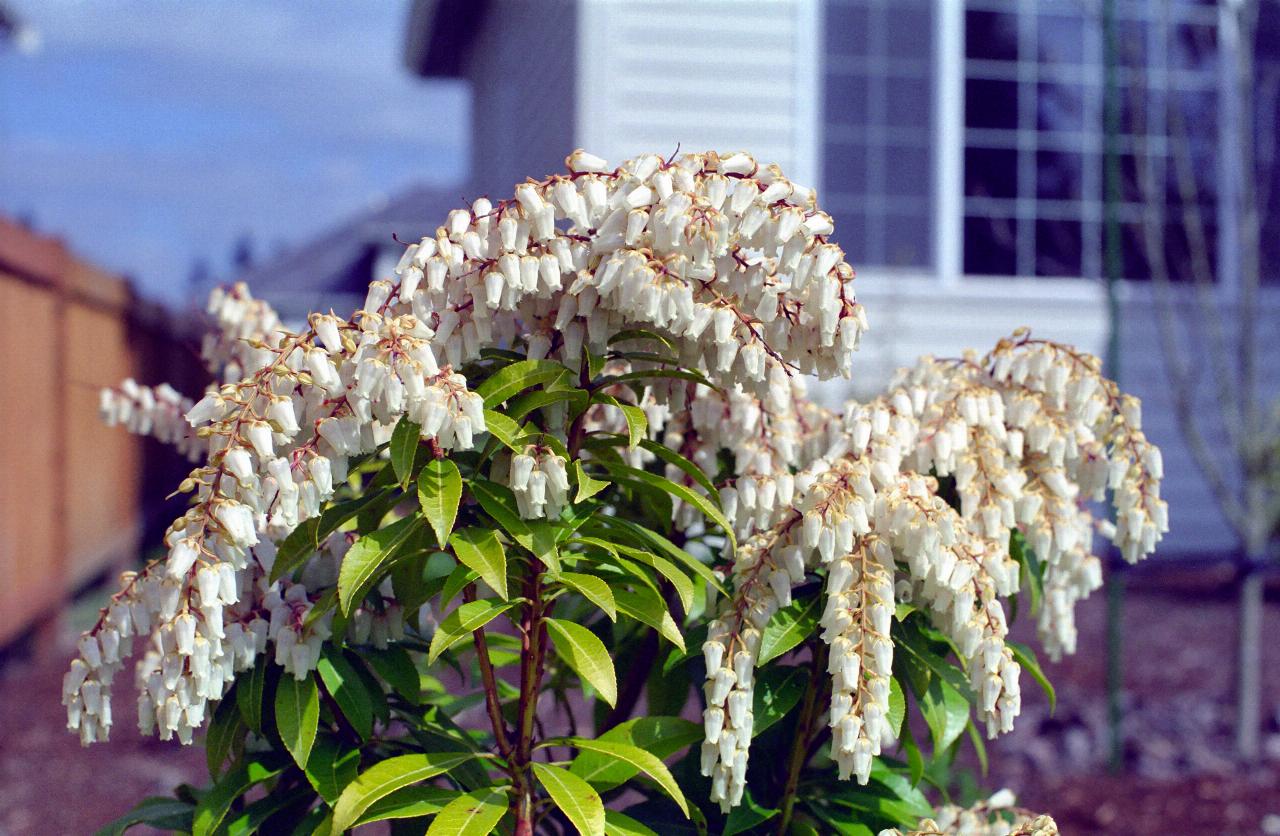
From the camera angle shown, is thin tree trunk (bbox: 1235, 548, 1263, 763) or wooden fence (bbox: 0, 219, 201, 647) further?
wooden fence (bbox: 0, 219, 201, 647)

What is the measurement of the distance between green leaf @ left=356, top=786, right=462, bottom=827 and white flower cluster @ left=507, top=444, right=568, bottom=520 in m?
0.39

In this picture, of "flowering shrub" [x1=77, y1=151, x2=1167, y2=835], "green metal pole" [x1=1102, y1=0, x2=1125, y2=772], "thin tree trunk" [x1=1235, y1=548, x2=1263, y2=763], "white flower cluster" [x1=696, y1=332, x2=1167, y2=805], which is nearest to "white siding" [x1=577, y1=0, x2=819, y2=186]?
"green metal pole" [x1=1102, y1=0, x2=1125, y2=772]

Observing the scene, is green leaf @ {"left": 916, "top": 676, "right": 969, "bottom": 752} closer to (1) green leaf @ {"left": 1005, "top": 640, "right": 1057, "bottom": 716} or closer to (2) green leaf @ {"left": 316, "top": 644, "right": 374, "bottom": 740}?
(1) green leaf @ {"left": 1005, "top": 640, "right": 1057, "bottom": 716}

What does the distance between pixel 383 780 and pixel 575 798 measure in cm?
24

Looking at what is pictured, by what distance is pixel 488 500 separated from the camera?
5.64 ft

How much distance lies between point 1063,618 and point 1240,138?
12.6ft

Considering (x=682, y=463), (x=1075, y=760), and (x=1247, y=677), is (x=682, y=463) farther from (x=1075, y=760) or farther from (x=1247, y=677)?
(x=1247, y=677)

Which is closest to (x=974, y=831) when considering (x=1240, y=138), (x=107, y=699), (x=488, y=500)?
(x=488, y=500)

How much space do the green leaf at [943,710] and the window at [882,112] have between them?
8053 millimetres

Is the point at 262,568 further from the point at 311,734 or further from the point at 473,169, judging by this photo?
the point at 473,169

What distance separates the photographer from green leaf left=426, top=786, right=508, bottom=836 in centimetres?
162

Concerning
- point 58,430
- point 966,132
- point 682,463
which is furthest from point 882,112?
point 682,463

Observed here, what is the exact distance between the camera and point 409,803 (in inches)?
66.9

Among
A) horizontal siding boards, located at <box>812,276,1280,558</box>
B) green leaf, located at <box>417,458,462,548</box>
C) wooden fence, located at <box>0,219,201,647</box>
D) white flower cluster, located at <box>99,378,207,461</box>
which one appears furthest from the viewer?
horizontal siding boards, located at <box>812,276,1280,558</box>
